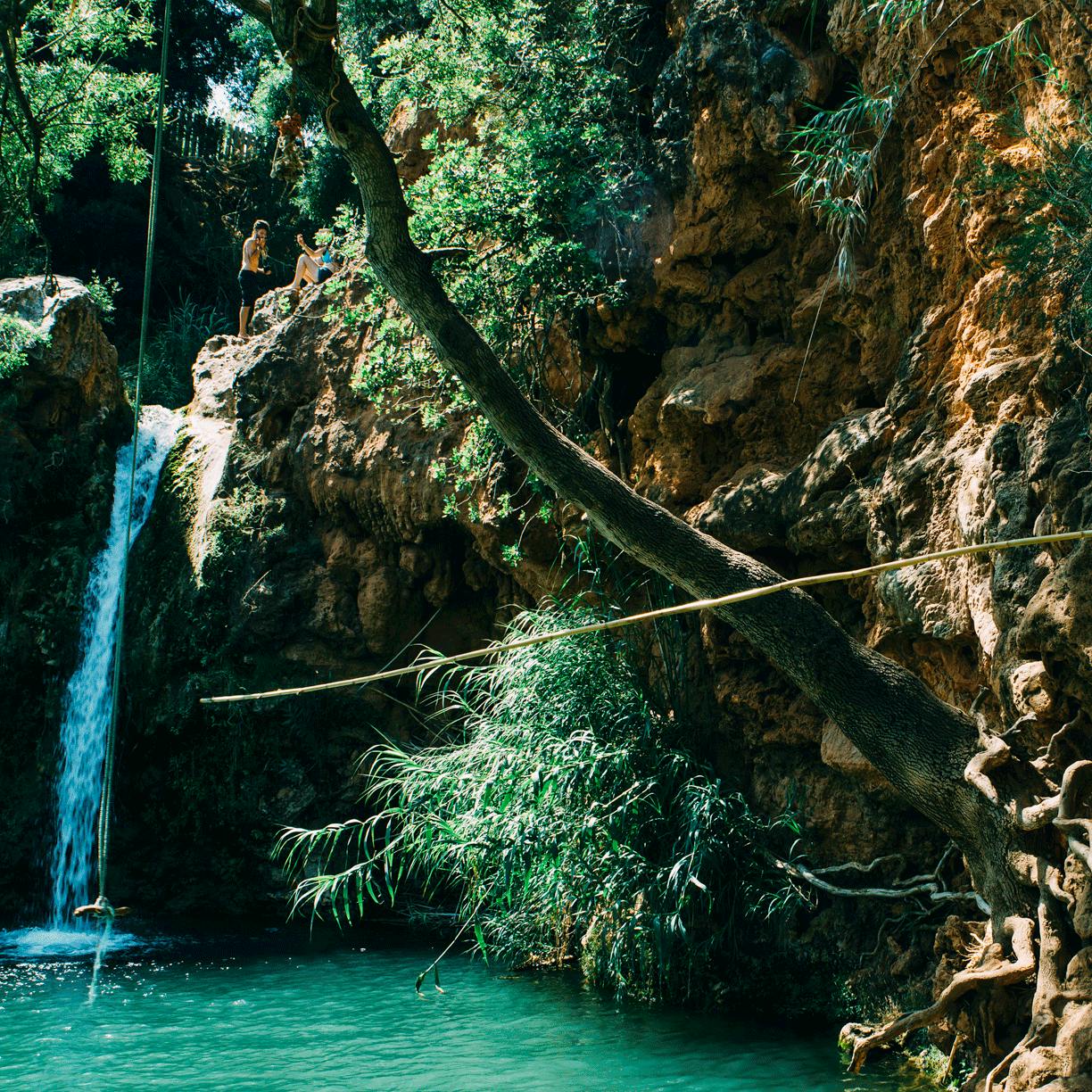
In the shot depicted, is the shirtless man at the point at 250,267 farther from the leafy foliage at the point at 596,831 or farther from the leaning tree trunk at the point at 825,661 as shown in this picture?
the leafy foliage at the point at 596,831

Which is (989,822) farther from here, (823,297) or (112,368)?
(112,368)

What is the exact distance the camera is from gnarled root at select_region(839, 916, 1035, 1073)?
4672 mm

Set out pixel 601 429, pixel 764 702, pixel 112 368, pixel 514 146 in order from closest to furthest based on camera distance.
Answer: pixel 764 702 < pixel 514 146 < pixel 601 429 < pixel 112 368

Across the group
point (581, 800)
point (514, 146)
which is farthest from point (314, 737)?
point (514, 146)

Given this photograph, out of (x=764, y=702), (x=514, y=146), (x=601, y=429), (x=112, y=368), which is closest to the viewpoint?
(x=764, y=702)

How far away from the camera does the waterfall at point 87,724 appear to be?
375 inches

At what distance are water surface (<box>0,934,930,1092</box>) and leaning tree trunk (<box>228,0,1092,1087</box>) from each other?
969mm

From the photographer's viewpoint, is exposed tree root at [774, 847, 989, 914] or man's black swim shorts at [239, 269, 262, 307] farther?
man's black swim shorts at [239, 269, 262, 307]

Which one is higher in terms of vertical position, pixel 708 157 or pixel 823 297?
pixel 708 157

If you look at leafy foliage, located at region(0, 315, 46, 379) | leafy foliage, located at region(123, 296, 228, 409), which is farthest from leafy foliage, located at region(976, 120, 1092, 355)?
leafy foliage, located at region(123, 296, 228, 409)

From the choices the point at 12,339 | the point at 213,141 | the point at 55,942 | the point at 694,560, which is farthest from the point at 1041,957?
the point at 213,141

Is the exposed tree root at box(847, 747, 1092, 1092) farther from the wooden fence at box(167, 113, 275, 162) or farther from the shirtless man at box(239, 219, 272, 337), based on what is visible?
the wooden fence at box(167, 113, 275, 162)

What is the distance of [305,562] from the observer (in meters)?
10.0

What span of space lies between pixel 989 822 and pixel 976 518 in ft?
4.21
